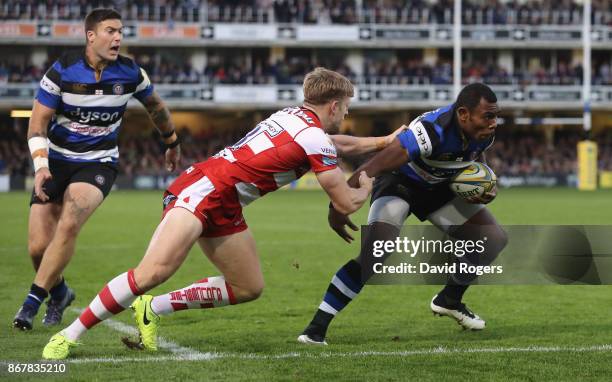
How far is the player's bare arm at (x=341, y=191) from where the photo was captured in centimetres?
634

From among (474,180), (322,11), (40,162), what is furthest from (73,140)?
(322,11)

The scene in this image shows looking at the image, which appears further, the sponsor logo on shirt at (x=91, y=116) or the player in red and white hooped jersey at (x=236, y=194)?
the sponsor logo on shirt at (x=91, y=116)

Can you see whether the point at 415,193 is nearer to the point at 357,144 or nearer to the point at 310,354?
the point at 357,144

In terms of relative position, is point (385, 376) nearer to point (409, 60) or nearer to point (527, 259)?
point (527, 259)

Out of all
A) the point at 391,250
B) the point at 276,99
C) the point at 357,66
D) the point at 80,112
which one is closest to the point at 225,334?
the point at 391,250

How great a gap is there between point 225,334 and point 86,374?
1.89 meters

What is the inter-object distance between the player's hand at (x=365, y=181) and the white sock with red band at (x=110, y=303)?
5.01ft

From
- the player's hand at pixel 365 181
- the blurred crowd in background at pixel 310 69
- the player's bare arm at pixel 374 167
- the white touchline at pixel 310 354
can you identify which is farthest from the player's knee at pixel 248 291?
the blurred crowd in background at pixel 310 69

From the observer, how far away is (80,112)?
8.00 metres

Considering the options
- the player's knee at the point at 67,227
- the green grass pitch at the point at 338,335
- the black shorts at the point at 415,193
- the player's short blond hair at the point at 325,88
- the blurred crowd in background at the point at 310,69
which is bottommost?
the blurred crowd in background at the point at 310,69

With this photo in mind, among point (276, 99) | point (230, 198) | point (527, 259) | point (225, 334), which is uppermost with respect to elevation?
point (230, 198)

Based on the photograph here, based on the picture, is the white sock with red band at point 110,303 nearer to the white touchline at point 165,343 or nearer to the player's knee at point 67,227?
the white touchline at point 165,343

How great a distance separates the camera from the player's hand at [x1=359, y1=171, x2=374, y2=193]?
652 centimetres

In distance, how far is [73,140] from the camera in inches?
320
